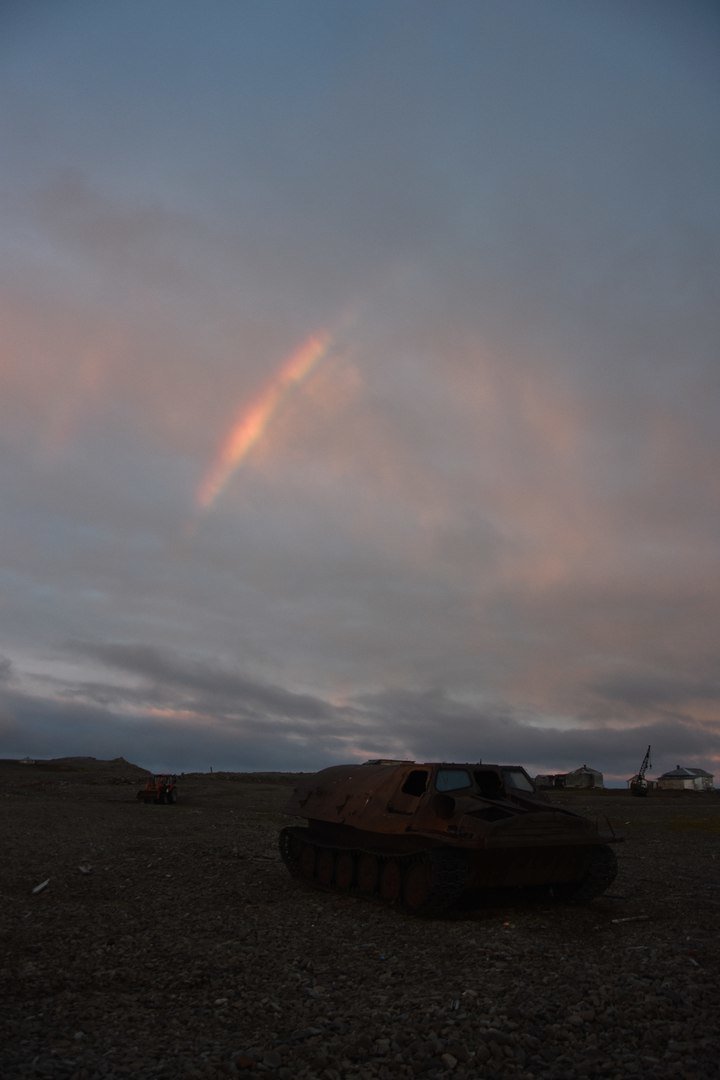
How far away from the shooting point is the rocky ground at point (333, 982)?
727 cm

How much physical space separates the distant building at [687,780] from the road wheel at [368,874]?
107 meters

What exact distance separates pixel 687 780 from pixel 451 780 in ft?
372

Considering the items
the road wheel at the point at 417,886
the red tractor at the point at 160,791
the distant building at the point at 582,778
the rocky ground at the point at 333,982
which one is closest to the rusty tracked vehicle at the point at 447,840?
the road wheel at the point at 417,886

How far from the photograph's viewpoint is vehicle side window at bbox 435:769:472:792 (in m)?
15.7

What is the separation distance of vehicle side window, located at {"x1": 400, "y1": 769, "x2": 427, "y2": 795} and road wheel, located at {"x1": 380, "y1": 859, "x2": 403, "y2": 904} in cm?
133

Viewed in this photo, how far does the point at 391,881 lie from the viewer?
15305 millimetres

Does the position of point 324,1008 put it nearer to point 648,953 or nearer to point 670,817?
point 648,953

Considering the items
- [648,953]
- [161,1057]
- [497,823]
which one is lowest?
[161,1057]

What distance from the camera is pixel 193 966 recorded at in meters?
10.6

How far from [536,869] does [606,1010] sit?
6.24 m

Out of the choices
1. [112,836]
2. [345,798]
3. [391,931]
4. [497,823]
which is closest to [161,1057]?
[391,931]

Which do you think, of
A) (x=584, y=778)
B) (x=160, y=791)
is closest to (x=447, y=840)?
(x=160, y=791)

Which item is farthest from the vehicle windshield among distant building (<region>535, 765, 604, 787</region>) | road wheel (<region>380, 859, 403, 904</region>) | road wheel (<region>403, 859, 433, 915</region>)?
distant building (<region>535, 765, 604, 787</region>)

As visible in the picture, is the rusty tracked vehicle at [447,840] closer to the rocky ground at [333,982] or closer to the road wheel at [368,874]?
the road wheel at [368,874]
